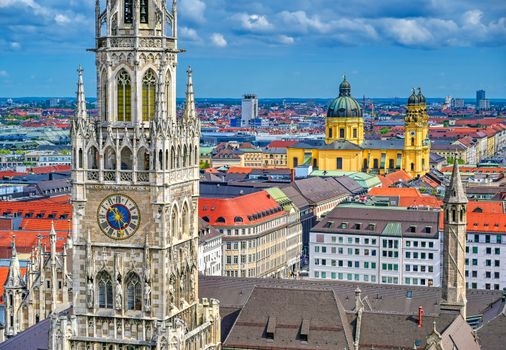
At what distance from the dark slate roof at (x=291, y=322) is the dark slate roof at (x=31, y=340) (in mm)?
12874

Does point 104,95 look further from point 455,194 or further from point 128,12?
point 455,194

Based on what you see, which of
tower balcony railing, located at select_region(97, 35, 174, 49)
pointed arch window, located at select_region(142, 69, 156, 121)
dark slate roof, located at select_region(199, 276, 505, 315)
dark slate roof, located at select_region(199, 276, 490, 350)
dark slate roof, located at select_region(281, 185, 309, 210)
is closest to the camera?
tower balcony railing, located at select_region(97, 35, 174, 49)

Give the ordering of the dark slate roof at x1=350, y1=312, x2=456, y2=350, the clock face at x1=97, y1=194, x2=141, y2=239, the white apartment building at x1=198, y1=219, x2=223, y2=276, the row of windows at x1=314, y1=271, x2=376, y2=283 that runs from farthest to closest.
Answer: the white apartment building at x1=198, y1=219, x2=223, y2=276
the row of windows at x1=314, y1=271, x2=376, y2=283
the dark slate roof at x1=350, y1=312, x2=456, y2=350
the clock face at x1=97, y1=194, x2=141, y2=239

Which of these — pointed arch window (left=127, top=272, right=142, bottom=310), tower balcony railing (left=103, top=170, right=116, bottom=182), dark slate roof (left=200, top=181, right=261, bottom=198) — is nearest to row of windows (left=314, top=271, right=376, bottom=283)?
dark slate roof (left=200, top=181, right=261, bottom=198)

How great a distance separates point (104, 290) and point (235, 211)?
346 ft

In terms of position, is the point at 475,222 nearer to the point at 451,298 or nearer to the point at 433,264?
the point at 433,264

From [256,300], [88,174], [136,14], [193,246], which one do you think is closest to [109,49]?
[136,14]

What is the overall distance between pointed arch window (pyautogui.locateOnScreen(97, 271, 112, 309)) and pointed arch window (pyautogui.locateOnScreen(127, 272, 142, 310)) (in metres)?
1.06

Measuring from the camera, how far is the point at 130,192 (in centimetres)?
5372

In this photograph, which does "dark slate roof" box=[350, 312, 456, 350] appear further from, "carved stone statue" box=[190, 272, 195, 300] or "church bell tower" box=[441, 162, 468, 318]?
"carved stone statue" box=[190, 272, 195, 300]

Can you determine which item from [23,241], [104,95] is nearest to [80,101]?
[104,95]

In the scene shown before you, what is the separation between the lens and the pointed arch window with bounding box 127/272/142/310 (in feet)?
178

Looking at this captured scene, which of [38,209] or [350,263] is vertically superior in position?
[38,209]

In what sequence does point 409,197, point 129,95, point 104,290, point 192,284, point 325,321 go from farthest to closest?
1. point 409,197
2. point 325,321
3. point 192,284
4. point 104,290
5. point 129,95
